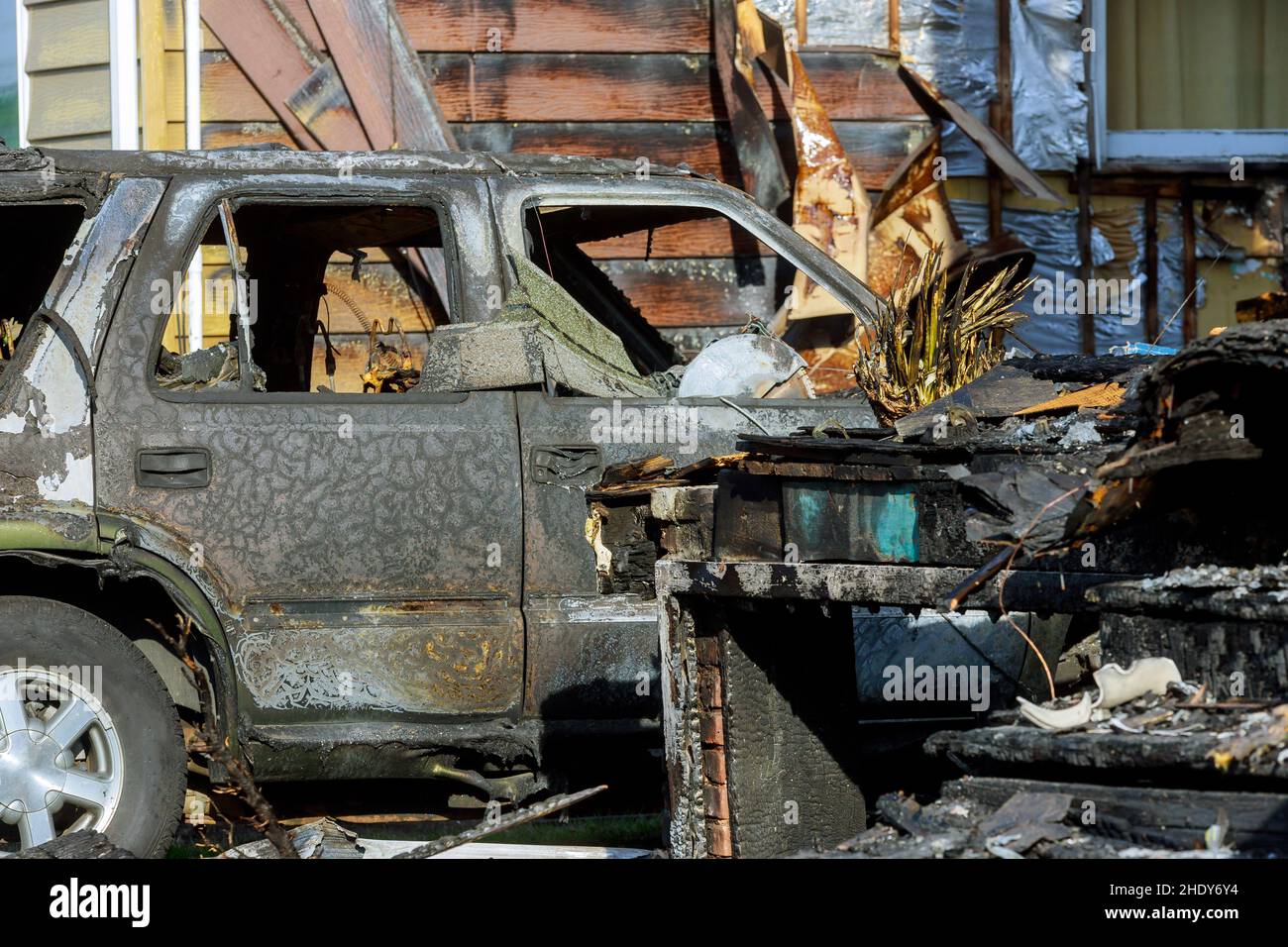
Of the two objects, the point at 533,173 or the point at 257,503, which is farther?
the point at 533,173

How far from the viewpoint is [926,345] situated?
4305 mm

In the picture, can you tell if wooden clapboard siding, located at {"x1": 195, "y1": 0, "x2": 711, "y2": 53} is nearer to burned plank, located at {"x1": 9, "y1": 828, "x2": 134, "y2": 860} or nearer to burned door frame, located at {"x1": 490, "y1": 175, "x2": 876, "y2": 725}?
burned door frame, located at {"x1": 490, "y1": 175, "x2": 876, "y2": 725}

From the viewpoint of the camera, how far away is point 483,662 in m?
4.50

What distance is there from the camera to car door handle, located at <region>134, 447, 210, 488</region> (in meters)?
4.46

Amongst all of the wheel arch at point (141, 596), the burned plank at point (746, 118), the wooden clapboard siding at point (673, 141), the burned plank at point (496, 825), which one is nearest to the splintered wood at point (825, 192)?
the burned plank at point (746, 118)

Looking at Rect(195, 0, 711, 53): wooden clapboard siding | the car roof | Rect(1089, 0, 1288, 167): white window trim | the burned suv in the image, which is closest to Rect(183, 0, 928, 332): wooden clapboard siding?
Rect(195, 0, 711, 53): wooden clapboard siding

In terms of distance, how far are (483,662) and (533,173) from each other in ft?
4.85

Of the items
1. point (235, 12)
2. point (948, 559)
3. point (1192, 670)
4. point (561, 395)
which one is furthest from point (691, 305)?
point (1192, 670)

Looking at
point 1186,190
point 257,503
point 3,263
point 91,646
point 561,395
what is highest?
point 1186,190

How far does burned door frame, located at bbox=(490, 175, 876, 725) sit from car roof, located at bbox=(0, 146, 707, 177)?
749mm

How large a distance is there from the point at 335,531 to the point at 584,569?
689mm

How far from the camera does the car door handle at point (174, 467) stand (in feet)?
14.6

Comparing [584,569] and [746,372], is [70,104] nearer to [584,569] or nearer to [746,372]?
[746,372]

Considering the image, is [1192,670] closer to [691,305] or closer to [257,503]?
[257,503]
